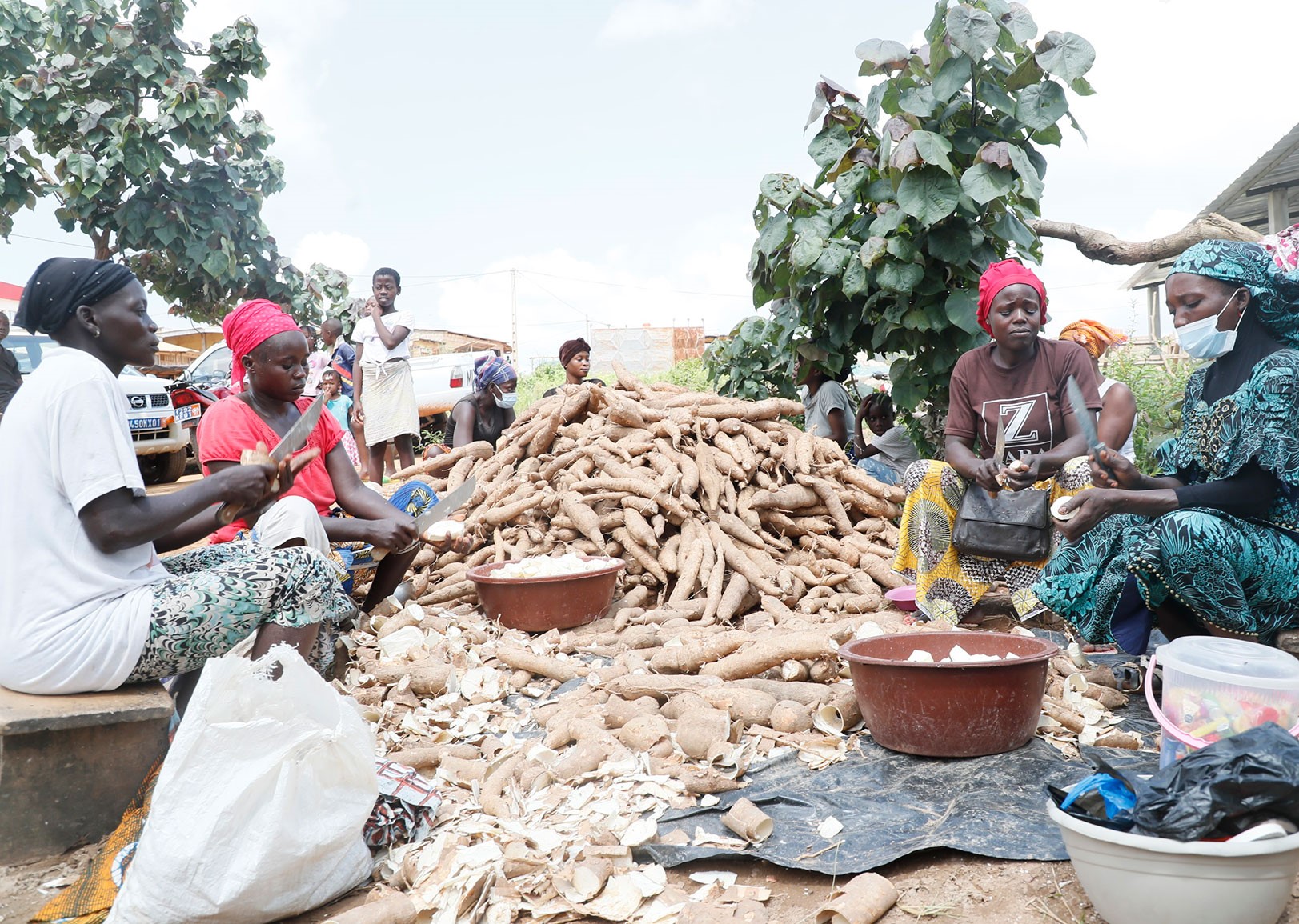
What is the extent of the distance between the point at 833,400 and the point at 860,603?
2567 mm

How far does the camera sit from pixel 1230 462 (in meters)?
2.62

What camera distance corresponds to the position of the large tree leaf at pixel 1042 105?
5109 mm

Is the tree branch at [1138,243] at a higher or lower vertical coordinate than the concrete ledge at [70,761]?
higher

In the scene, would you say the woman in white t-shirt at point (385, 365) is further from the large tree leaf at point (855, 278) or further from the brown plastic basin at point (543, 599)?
the brown plastic basin at point (543, 599)

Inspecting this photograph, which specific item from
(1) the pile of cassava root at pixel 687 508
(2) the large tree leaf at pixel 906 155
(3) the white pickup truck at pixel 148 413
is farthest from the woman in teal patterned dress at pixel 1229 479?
(3) the white pickup truck at pixel 148 413

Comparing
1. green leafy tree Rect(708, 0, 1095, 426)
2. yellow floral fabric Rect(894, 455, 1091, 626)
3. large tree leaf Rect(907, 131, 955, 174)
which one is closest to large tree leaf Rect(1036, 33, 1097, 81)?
green leafy tree Rect(708, 0, 1095, 426)

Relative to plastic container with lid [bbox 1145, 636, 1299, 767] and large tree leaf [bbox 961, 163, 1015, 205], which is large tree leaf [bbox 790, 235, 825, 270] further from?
plastic container with lid [bbox 1145, 636, 1299, 767]

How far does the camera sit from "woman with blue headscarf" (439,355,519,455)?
20.6 feet

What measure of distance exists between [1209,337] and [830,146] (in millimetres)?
3726

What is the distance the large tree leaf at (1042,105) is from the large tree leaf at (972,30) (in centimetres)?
44

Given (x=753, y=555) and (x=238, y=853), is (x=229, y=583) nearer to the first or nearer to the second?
(x=238, y=853)

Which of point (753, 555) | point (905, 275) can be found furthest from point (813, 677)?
point (905, 275)

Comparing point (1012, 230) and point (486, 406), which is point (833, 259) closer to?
point (1012, 230)

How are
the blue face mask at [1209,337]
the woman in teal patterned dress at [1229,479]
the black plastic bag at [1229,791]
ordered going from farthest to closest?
the blue face mask at [1209,337]
the woman in teal patterned dress at [1229,479]
the black plastic bag at [1229,791]
